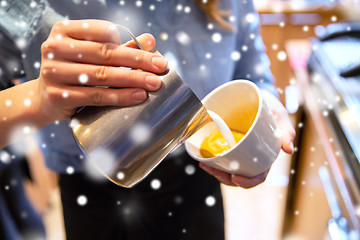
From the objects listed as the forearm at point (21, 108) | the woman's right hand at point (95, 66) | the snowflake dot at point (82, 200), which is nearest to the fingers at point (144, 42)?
the woman's right hand at point (95, 66)

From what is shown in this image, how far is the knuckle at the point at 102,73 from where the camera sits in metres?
0.30

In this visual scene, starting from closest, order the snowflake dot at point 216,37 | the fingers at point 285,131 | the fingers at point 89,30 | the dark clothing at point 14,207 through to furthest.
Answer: the fingers at point 89,30 < the fingers at point 285,131 < the snowflake dot at point 216,37 < the dark clothing at point 14,207

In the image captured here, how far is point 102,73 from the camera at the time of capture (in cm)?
30

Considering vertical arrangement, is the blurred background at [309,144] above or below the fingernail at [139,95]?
below

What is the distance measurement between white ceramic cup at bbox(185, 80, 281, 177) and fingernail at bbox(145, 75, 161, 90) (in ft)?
0.43

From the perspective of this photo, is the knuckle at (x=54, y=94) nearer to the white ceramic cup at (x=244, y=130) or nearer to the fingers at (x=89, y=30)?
the fingers at (x=89, y=30)

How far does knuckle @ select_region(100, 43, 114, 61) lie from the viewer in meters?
0.30

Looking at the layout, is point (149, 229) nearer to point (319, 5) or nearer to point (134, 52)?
point (134, 52)

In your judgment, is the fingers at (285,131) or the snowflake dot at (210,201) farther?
the snowflake dot at (210,201)

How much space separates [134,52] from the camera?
0.97ft

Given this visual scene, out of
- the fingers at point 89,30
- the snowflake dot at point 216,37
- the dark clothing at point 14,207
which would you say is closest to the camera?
the fingers at point 89,30

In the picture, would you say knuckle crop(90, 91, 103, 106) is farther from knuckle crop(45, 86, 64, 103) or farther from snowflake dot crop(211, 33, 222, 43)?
snowflake dot crop(211, 33, 222, 43)

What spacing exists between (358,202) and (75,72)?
0.49 meters

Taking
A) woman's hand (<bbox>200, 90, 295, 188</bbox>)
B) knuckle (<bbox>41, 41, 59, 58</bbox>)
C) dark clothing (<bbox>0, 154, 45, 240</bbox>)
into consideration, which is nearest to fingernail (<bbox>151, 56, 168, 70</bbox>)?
knuckle (<bbox>41, 41, 59, 58</bbox>)
